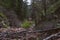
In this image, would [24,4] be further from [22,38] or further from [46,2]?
[22,38]

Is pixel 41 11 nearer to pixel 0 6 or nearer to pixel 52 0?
pixel 52 0

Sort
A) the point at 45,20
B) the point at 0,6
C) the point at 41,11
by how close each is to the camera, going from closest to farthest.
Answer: the point at 45,20 → the point at 41,11 → the point at 0,6

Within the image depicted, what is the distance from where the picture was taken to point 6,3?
11.0 metres

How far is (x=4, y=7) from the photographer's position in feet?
36.1

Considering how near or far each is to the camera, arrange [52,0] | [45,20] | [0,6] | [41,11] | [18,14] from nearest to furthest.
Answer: [45,20]
[41,11]
[52,0]
[0,6]
[18,14]

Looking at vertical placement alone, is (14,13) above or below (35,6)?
below

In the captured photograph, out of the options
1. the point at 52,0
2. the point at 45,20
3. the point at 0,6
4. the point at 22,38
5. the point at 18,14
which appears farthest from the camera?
the point at 18,14

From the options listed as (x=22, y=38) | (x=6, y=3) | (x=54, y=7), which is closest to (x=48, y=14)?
(x=54, y=7)

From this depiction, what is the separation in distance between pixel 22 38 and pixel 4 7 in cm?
596

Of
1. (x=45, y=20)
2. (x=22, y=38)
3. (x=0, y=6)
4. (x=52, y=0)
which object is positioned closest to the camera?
(x=22, y=38)

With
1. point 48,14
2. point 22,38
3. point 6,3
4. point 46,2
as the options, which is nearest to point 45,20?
point 48,14

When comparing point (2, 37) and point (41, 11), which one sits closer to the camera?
point (2, 37)

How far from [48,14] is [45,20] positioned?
1.31 ft

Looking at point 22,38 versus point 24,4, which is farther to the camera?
point 24,4
